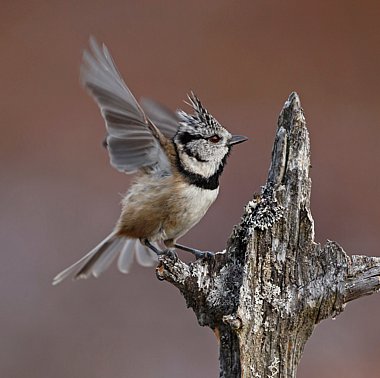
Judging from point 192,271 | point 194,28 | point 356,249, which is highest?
point 194,28

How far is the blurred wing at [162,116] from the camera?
3021 millimetres

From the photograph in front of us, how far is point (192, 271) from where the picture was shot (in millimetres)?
1854

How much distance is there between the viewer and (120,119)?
269 centimetres

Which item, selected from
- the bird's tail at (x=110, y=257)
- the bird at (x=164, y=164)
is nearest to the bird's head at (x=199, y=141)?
the bird at (x=164, y=164)

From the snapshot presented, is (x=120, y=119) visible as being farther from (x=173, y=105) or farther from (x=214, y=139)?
(x=173, y=105)

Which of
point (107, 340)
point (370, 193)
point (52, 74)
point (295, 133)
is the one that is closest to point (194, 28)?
point (52, 74)

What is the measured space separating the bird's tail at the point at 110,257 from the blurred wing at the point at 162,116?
45cm

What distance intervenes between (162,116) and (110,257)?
609mm

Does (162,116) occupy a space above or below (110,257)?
above

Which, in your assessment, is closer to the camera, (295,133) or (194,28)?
(295,133)

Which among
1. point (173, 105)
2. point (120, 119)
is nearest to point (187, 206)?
point (120, 119)

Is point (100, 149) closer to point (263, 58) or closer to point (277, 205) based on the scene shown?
point (263, 58)

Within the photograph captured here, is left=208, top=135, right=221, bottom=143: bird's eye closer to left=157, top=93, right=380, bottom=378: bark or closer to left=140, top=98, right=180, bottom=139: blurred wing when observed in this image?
left=140, top=98, right=180, bottom=139: blurred wing

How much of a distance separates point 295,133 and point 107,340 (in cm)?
298
